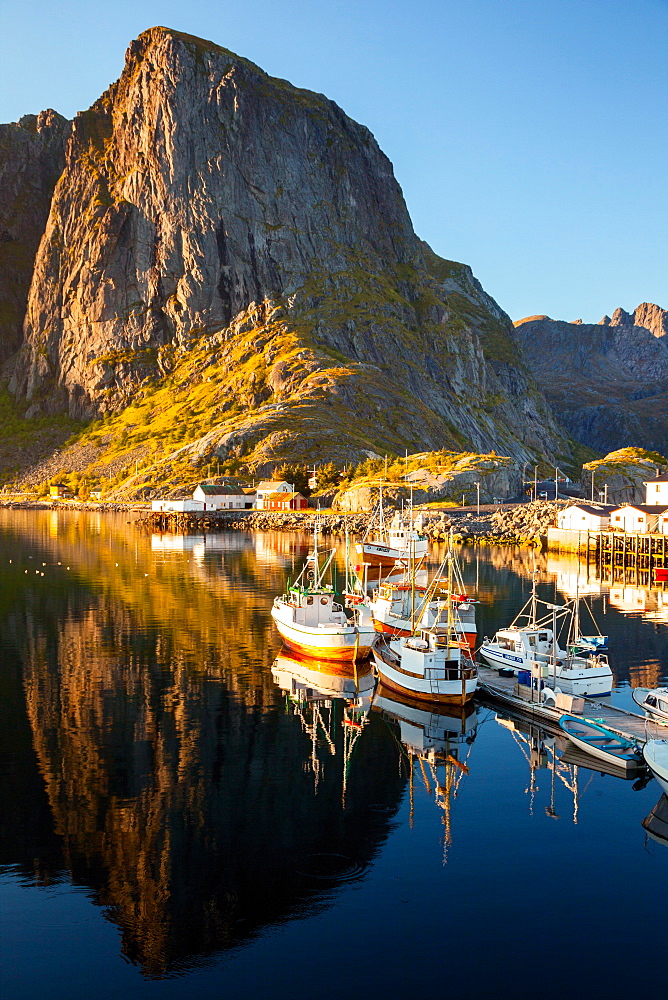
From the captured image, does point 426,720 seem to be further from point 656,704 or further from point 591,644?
point 591,644

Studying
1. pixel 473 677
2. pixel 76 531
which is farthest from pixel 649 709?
pixel 76 531

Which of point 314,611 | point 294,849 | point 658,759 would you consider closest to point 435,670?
point 314,611

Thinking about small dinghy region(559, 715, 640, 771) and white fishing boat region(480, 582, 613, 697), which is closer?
small dinghy region(559, 715, 640, 771)

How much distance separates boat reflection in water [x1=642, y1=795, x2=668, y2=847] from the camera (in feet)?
117

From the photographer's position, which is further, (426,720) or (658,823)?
(426,720)

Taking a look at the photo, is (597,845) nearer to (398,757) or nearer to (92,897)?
(398,757)

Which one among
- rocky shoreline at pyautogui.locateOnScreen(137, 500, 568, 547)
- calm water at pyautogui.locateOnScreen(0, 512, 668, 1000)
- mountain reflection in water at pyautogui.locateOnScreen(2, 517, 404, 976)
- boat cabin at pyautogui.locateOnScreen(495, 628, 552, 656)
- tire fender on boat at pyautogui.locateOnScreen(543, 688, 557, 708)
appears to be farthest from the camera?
rocky shoreline at pyautogui.locateOnScreen(137, 500, 568, 547)

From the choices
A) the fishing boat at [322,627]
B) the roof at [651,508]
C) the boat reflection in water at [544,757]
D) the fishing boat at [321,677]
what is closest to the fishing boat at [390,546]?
the roof at [651,508]

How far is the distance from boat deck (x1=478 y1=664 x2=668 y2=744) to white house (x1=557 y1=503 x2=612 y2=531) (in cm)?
9643

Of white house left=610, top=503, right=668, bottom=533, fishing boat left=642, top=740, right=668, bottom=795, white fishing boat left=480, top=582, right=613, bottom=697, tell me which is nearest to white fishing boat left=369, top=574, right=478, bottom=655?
white fishing boat left=480, top=582, right=613, bottom=697

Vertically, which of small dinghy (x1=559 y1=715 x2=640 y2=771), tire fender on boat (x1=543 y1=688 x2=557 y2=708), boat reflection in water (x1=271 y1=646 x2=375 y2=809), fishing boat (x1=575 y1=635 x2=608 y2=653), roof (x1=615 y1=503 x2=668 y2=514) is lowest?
boat reflection in water (x1=271 y1=646 x2=375 y2=809)

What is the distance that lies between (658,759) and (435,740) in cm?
1229

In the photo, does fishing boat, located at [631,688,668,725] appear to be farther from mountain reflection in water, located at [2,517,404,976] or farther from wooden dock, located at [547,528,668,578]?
wooden dock, located at [547,528,668,578]

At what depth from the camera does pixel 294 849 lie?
34.1m
